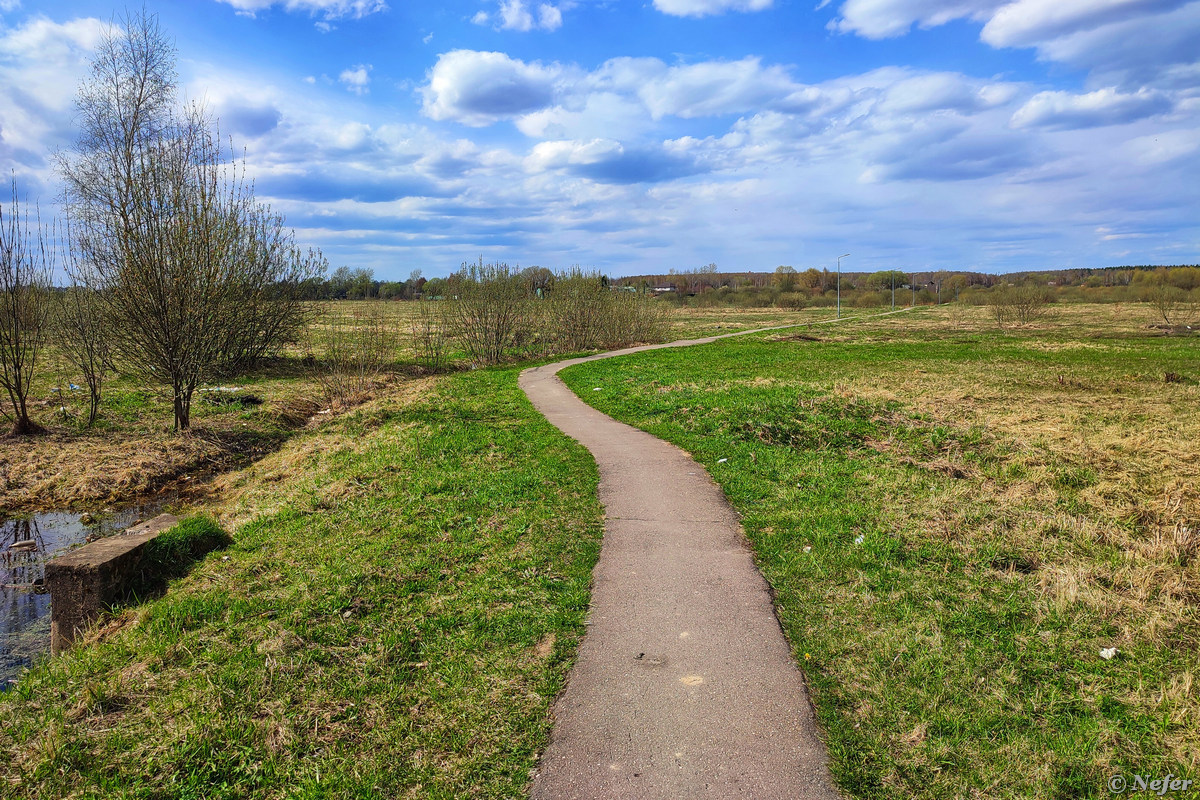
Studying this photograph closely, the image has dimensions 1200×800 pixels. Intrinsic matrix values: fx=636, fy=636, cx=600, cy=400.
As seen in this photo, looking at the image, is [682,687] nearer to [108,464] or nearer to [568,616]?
[568,616]

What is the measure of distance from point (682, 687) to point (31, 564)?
26.1ft

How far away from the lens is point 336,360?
679 inches

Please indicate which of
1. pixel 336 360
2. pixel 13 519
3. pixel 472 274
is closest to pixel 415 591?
pixel 13 519

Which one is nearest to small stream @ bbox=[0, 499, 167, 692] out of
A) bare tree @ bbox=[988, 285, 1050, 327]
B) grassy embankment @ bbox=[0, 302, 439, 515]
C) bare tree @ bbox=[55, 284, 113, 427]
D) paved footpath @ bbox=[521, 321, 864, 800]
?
grassy embankment @ bbox=[0, 302, 439, 515]

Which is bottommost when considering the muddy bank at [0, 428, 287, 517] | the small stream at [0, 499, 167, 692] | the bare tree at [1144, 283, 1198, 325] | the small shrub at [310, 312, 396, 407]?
the small stream at [0, 499, 167, 692]

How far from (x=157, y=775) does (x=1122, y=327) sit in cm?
5552

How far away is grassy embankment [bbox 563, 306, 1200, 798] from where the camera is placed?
335cm

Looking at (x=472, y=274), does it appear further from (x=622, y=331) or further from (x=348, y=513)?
(x=348, y=513)

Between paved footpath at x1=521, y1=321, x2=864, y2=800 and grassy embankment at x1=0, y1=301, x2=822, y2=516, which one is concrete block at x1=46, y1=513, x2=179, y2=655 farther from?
grassy embankment at x1=0, y1=301, x2=822, y2=516

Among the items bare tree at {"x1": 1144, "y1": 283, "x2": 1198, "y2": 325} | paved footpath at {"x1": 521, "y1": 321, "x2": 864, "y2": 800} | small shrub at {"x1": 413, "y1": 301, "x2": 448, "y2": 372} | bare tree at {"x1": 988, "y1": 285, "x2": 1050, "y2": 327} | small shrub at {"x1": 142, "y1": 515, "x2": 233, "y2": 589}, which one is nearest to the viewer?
paved footpath at {"x1": 521, "y1": 321, "x2": 864, "y2": 800}

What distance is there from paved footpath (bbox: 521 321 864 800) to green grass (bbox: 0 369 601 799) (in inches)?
9.4

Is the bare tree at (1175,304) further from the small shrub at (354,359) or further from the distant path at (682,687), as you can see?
the distant path at (682,687)

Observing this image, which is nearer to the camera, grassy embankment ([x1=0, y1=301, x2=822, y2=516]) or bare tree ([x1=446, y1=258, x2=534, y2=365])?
grassy embankment ([x1=0, y1=301, x2=822, y2=516])

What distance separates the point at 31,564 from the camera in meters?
7.41
